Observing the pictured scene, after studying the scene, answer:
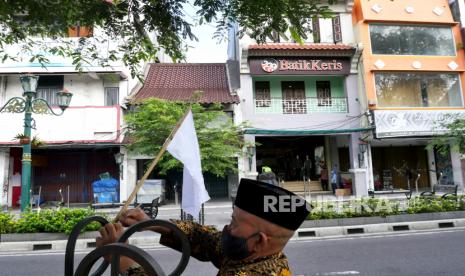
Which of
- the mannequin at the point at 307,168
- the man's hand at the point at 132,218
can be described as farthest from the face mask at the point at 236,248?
the mannequin at the point at 307,168

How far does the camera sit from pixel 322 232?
27.8 feet

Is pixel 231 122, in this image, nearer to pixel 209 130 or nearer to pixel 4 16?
pixel 209 130

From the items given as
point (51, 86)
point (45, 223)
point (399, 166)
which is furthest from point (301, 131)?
point (51, 86)

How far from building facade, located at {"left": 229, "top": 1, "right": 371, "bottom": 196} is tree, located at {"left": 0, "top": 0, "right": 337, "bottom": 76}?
12104mm

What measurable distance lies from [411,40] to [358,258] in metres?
15.8

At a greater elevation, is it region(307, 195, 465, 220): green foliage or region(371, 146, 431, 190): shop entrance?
region(371, 146, 431, 190): shop entrance

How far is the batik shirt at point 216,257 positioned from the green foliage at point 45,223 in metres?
7.28

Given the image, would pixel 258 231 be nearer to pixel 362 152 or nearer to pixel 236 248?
pixel 236 248

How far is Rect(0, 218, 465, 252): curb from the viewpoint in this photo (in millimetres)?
7695

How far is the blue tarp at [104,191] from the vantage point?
15.0 metres

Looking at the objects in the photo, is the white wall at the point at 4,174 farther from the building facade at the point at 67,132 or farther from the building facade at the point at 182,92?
the building facade at the point at 182,92

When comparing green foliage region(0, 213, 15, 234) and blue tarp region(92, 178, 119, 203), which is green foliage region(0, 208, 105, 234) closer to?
green foliage region(0, 213, 15, 234)

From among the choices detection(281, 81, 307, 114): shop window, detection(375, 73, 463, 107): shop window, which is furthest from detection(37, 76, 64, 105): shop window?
detection(375, 73, 463, 107): shop window

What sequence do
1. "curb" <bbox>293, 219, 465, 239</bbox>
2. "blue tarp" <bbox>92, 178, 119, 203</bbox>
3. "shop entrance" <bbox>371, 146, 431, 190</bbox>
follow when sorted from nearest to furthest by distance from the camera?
"curb" <bbox>293, 219, 465, 239</bbox>
"blue tarp" <bbox>92, 178, 119, 203</bbox>
"shop entrance" <bbox>371, 146, 431, 190</bbox>
